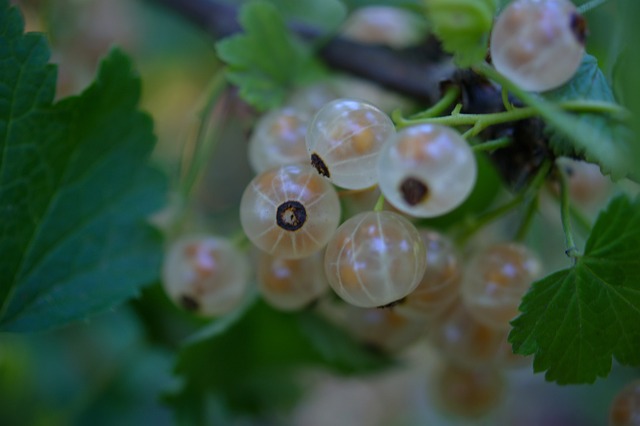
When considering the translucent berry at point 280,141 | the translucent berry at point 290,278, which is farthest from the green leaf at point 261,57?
the translucent berry at point 290,278

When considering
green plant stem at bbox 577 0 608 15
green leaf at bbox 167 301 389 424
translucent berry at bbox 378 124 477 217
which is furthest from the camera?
green leaf at bbox 167 301 389 424

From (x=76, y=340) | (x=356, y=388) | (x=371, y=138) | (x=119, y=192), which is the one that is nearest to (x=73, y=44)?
(x=76, y=340)

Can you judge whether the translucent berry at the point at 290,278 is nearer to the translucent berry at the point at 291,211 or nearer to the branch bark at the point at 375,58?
the translucent berry at the point at 291,211

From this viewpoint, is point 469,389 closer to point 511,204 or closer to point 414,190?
point 511,204

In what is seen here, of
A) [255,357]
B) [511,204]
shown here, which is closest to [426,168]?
[511,204]

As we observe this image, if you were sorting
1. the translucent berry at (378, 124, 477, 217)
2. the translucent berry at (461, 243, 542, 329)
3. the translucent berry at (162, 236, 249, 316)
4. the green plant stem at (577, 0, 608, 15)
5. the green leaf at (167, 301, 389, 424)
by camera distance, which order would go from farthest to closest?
the green leaf at (167, 301, 389, 424)
the translucent berry at (162, 236, 249, 316)
the translucent berry at (461, 243, 542, 329)
the green plant stem at (577, 0, 608, 15)
the translucent berry at (378, 124, 477, 217)

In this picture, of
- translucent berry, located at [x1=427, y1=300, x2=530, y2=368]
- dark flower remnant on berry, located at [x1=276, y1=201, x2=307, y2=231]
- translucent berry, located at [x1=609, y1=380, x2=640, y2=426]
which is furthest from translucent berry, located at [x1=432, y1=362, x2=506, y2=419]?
dark flower remnant on berry, located at [x1=276, y1=201, x2=307, y2=231]

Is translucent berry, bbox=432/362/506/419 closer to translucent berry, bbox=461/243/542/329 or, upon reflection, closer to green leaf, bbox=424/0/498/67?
translucent berry, bbox=461/243/542/329

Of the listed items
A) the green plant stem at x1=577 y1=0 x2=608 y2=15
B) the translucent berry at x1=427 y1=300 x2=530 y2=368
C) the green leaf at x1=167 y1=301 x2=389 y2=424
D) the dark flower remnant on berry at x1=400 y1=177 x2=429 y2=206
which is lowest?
the green leaf at x1=167 y1=301 x2=389 y2=424
